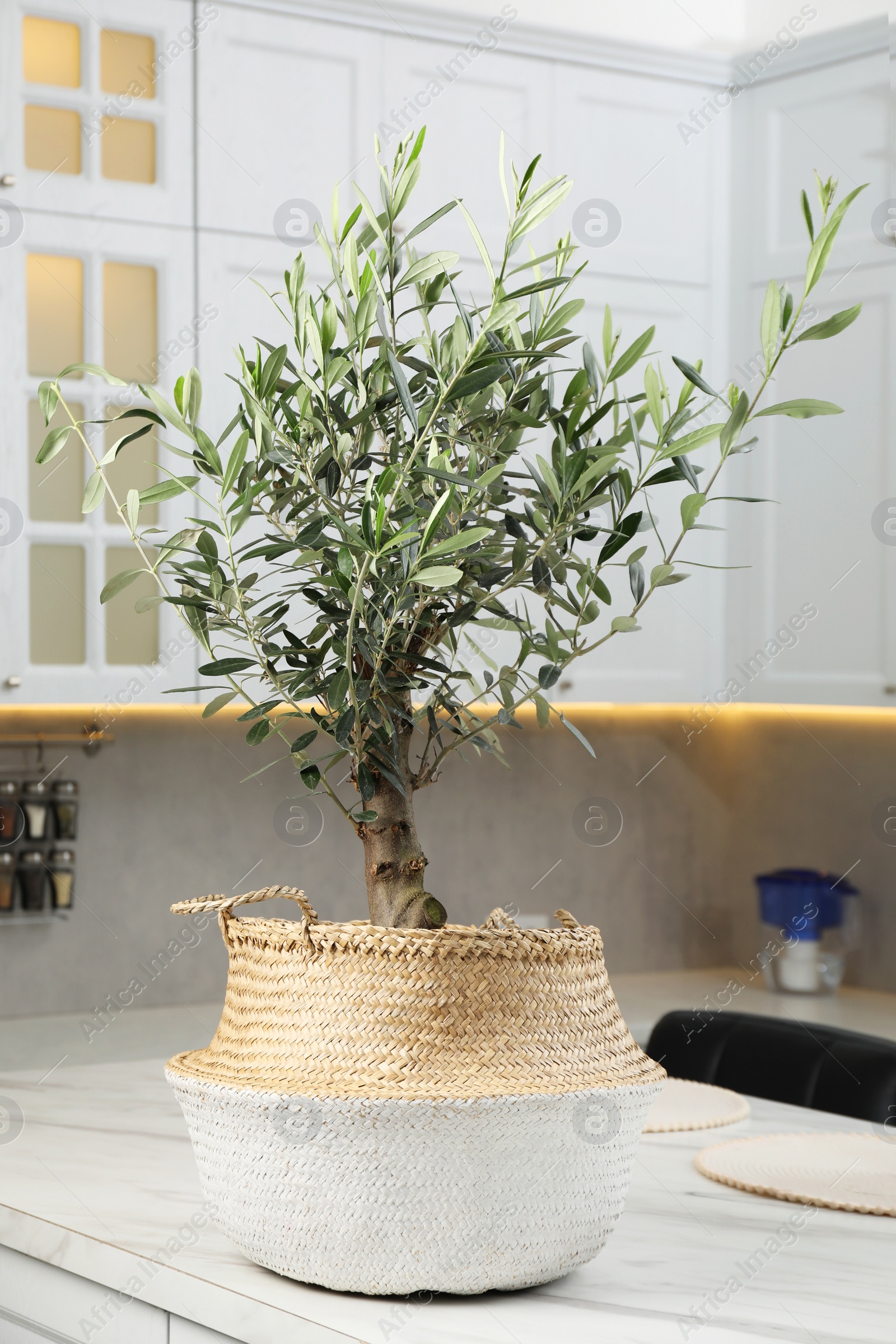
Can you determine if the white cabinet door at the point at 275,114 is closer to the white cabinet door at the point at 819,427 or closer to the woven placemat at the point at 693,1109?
the white cabinet door at the point at 819,427

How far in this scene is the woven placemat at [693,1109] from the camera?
1.44 metres

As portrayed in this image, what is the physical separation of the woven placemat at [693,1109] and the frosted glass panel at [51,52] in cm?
174

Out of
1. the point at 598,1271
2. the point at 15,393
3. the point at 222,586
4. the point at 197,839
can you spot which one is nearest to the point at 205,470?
the point at 222,586

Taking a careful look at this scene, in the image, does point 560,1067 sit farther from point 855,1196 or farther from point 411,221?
point 411,221

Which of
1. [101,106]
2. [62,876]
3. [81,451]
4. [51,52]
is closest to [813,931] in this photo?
[62,876]

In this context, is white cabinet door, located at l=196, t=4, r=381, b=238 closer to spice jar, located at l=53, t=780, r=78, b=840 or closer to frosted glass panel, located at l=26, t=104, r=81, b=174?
frosted glass panel, located at l=26, t=104, r=81, b=174

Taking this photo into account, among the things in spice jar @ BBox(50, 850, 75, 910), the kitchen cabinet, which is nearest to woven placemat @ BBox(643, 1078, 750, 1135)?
the kitchen cabinet

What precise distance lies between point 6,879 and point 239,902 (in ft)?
6.09

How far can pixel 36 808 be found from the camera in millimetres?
2693

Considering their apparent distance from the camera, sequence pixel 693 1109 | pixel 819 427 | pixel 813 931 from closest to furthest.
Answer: pixel 693 1109 < pixel 819 427 < pixel 813 931

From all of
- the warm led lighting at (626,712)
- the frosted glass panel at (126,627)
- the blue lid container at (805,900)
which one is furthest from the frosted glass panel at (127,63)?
the blue lid container at (805,900)

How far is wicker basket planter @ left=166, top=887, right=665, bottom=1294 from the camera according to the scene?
820mm

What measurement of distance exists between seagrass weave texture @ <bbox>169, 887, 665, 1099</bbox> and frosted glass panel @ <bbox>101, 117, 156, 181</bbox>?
181cm

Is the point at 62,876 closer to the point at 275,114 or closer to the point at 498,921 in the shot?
the point at 275,114
